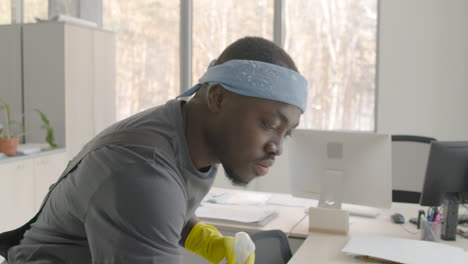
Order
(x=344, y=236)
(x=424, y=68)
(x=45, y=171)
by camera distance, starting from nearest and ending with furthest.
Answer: (x=344, y=236)
(x=45, y=171)
(x=424, y=68)

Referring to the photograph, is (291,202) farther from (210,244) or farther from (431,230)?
(210,244)

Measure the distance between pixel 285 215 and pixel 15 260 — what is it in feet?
5.29

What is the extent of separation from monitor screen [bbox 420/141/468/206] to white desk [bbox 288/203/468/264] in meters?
0.20

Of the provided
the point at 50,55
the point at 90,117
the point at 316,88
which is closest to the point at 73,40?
the point at 50,55

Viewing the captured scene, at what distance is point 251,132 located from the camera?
114 centimetres

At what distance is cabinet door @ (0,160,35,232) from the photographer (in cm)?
351

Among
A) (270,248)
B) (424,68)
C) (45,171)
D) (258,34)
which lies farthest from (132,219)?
(258,34)

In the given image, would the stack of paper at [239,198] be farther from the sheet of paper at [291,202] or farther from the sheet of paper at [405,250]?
the sheet of paper at [405,250]

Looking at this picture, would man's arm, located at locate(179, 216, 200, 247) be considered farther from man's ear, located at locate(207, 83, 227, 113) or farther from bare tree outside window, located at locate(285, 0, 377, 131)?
bare tree outside window, located at locate(285, 0, 377, 131)

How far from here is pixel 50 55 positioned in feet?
13.7

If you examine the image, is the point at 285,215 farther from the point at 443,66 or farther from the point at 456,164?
the point at 443,66

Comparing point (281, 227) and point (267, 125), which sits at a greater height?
point (267, 125)

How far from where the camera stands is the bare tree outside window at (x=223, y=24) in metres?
4.91

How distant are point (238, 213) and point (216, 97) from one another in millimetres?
1431
